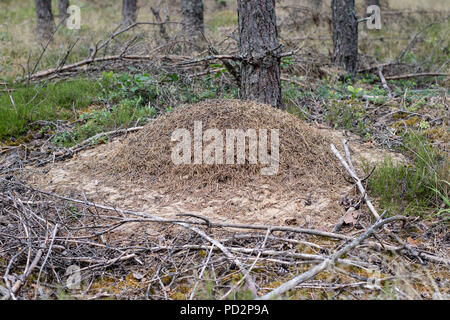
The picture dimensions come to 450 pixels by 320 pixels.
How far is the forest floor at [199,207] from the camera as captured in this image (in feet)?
8.31

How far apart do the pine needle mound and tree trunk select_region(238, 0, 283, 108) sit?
2.61 ft

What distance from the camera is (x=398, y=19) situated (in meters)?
10.6

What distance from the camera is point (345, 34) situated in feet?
22.9

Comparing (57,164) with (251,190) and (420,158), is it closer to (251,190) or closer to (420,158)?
(251,190)

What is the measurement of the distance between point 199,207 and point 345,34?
4.81 m

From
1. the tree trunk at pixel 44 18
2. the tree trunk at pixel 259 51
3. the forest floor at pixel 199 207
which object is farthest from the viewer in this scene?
the tree trunk at pixel 44 18

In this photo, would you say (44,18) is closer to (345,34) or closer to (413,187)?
(345,34)

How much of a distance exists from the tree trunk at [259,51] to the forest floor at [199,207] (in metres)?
0.53

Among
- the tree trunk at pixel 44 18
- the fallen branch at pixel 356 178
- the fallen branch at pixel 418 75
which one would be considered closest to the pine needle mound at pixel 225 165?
the fallen branch at pixel 356 178

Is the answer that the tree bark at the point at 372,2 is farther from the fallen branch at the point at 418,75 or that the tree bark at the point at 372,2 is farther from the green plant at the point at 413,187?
the green plant at the point at 413,187

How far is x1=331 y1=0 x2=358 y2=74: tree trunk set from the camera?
6.91 m

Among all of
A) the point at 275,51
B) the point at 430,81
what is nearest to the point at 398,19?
the point at 430,81

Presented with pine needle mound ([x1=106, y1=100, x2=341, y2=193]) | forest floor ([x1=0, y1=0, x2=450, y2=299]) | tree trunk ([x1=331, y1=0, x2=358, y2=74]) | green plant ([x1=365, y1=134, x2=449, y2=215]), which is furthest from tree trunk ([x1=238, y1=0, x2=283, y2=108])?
tree trunk ([x1=331, y1=0, x2=358, y2=74])
